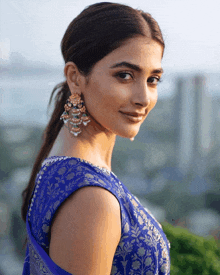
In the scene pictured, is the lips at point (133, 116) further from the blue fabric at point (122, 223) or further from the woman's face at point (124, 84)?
the blue fabric at point (122, 223)

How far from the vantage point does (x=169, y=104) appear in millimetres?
5828

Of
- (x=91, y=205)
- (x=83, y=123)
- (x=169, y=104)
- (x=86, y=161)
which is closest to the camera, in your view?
(x=91, y=205)

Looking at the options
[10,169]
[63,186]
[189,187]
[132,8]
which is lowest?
[189,187]

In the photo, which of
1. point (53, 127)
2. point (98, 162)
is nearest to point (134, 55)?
point (98, 162)

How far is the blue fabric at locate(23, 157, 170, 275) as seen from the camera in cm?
118

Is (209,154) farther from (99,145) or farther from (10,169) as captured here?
(99,145)

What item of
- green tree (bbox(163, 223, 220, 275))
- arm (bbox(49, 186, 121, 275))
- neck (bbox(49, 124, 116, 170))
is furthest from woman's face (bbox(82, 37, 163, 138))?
green tree (bbox(163, 223, 220, 275))

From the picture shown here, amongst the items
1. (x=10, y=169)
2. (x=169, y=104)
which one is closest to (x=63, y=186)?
(x=10, y=169)

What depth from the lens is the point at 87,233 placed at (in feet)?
3.51

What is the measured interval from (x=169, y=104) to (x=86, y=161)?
4724mm

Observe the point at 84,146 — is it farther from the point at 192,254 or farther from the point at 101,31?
the point at 192,254

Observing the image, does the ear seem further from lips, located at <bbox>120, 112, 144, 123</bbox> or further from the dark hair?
lips, located at <bbox>120, 112, 144, 123</bbox>

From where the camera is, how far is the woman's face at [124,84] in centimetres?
133

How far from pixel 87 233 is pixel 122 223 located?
17 cm
